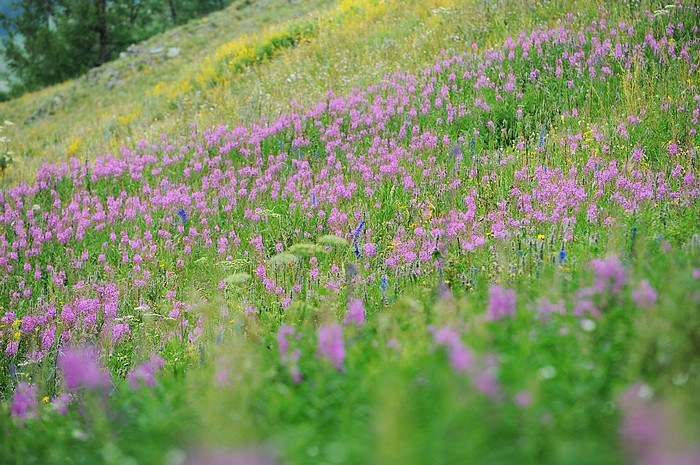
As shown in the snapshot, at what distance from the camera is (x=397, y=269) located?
15.5ft

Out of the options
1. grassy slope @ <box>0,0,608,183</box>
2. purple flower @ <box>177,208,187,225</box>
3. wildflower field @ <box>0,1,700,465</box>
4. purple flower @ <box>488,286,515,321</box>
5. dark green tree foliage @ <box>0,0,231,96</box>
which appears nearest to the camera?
wildflower field @ <box>0,1,700,465</box>

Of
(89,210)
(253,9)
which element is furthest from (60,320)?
(253,9)

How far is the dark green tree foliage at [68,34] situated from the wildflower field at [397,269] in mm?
31883

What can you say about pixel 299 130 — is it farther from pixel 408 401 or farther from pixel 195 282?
pixel 408 401

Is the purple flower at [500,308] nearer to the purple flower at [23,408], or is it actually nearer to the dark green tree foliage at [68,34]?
the purple flower at [23,408]

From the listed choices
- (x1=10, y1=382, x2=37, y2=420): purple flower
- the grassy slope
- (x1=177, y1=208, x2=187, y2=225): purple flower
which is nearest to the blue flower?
(x1=177, y1=208, x2=187, y2=225): purple flower

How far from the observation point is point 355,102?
9.09m

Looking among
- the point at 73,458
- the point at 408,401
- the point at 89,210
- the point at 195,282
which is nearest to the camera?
the point at 408,401

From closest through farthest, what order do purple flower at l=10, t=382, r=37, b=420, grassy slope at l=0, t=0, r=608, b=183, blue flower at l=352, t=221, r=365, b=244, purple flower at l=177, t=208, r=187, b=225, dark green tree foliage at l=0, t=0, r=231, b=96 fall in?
purple flower at l=10, t=382, r=37, b=420 → blue flower at l=352, t=221, r=365, b=244 → purple flower at l=177, t=208, r=187, b=225 → grassy slope at l=0, t=0, r=608, b=183 → dark green tree foliage at l=0, t=0, r=231, b=96

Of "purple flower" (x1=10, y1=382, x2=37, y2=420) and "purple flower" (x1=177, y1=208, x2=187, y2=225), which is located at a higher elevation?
"purple flower" (x1=10, y1=382, x2=37, y2=420)

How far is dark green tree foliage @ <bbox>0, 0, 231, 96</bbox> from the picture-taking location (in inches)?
1574

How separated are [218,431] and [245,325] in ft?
7.23

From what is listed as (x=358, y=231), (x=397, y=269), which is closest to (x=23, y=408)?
(x=397, y=269)

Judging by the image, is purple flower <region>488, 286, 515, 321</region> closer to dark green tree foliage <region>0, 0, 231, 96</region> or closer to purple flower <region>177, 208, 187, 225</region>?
purple flower <region>177, 208, 187, 225</region>
